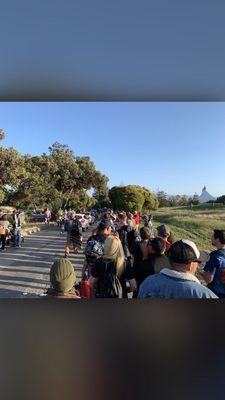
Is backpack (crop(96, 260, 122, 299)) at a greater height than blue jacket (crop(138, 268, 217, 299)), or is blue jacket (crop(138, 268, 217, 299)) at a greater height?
blue jacket (crop(138, 268, 217, 299))

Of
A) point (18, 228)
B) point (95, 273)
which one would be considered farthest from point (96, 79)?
point (18, 228)

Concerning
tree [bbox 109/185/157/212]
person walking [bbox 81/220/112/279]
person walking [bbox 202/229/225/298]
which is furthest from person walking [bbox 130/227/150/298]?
Result: tree [bbox 109/185/157/212]

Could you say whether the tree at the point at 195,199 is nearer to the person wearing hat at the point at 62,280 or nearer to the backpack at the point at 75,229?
the backpack at the point at 75,229

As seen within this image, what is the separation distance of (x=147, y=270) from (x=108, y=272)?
0.53 m

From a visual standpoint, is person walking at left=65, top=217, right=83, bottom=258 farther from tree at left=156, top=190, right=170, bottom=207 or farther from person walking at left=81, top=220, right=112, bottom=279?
tree at left=156, top=190, right=170, bottom=207

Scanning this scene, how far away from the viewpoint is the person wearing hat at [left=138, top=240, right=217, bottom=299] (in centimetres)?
238

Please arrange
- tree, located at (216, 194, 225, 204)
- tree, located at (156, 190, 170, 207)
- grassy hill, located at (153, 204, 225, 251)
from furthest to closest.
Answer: tree, located at (216, 194, 225, 204)
tree, located at (156, 190, 170, 207)
grassy hill, located at (153, 204, 225, 251)

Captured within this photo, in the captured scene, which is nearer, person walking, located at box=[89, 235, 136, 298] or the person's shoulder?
the person's shoulder

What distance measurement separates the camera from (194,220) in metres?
15.1

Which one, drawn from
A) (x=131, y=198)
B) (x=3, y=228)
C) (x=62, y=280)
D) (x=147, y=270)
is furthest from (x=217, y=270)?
(x=131, y=198)

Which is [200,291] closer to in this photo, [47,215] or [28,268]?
[28,268]

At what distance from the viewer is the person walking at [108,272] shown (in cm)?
351

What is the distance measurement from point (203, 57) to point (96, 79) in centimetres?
138

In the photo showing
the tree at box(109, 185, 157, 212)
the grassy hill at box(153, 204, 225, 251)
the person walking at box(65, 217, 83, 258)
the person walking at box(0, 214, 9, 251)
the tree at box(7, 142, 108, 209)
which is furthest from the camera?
the tree at box(7, 142, 108, 209)
